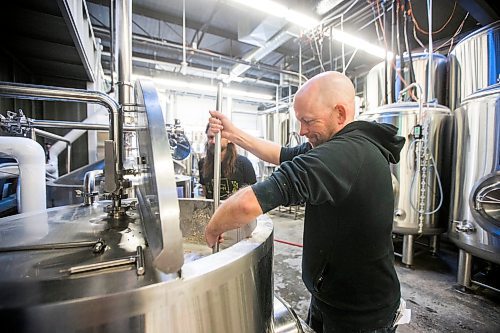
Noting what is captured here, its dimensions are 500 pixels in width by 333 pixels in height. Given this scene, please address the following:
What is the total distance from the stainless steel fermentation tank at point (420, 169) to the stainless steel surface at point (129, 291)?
78.3 inches

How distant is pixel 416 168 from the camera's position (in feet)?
6.92

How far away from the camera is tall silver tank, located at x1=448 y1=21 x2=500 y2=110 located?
6.53ft

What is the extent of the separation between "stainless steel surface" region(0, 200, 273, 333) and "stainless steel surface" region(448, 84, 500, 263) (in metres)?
1.78

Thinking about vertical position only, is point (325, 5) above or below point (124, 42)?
above

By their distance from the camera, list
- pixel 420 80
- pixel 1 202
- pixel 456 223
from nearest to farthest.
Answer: pixel 1 202, pixel 456 223, pixel 420 80

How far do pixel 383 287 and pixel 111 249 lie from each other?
806 millimetres

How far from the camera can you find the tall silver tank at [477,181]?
5.28 feet

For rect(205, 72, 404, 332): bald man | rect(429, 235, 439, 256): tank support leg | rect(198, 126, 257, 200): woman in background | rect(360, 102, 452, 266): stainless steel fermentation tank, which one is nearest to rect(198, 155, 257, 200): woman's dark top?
rect(198, 126, 257, 200): woman in background

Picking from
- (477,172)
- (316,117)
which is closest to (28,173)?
(316,117)

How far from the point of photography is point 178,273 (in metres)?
0.44

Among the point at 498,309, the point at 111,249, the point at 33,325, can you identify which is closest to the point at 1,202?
the point at 111,249

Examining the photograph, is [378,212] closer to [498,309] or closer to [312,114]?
[312,114]

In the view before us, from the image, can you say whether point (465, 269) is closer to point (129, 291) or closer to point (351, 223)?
point (351, 223)

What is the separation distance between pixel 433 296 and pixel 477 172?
0.94 meters
